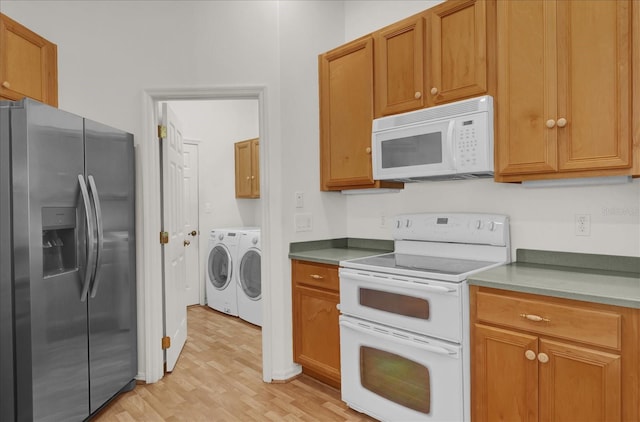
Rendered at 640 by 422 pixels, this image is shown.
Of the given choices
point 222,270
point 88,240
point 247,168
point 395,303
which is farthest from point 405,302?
point 247,168

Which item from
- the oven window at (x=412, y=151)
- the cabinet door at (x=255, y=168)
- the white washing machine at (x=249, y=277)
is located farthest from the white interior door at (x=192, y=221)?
the oven window at (x=412, y=151)

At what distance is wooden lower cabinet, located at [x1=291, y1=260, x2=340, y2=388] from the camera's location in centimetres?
253

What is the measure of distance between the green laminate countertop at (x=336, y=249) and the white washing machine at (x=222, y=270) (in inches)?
61.2

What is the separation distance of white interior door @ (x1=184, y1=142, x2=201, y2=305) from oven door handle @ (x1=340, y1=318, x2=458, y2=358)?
3000 mm

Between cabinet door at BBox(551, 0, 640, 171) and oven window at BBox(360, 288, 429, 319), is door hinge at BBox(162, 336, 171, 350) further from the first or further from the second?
cabinet door at BBox(551, 0, 640, 171)

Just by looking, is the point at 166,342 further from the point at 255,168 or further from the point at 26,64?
the point at 255,168

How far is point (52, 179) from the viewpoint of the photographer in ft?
6.43

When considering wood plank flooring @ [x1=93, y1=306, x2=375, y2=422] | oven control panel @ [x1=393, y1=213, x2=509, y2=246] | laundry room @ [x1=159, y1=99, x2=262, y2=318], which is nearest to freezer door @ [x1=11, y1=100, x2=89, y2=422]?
wood plank flooring @ [x1=93, y1=306, x2=375, y2=422]

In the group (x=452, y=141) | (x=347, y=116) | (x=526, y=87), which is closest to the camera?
(x=526, y=87)

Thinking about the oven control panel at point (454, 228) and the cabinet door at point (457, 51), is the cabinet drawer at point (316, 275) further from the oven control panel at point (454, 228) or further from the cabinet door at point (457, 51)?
the cabinet door at point (457, 51)

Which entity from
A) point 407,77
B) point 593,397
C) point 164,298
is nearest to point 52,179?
point 164,298

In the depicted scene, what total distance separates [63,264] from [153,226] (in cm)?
70

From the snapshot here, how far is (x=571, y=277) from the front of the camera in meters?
1.77

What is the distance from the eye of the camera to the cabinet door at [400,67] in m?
2.31
